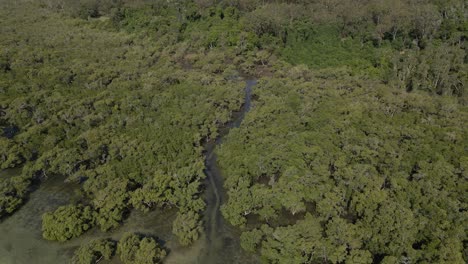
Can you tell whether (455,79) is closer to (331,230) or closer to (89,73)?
(331,230)

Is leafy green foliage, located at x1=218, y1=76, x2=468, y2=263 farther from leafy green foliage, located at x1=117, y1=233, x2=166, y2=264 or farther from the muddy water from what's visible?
leafy green foliage, located at x1=117, y1=233, x2=166, y2=264

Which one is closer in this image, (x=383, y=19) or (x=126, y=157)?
(x=126, y=157)

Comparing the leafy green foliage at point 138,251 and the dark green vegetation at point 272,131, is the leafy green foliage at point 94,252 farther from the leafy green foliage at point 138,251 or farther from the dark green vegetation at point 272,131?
the leafy green foliage at point 138,251

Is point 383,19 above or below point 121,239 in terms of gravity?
above

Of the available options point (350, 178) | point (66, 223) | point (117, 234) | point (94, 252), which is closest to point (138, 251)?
point (94, 252)

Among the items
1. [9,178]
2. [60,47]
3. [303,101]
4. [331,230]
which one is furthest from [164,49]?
[331,230]

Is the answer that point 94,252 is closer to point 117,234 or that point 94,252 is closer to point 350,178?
point 117,234

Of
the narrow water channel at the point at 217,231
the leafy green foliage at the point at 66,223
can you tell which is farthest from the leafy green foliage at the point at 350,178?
the leafy green foliage at the point at 66,223
